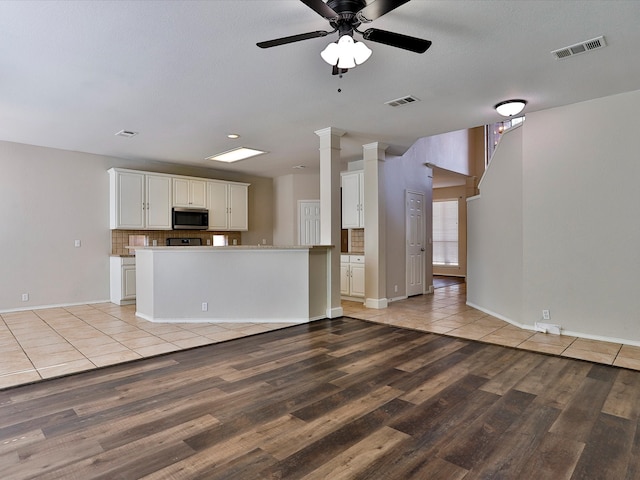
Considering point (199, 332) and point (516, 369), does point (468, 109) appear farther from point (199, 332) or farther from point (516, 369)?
point (199, 332)

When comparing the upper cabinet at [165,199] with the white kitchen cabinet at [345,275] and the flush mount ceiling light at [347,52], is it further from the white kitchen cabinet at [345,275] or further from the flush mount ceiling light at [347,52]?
the flush mount ceiling light at [347,52]

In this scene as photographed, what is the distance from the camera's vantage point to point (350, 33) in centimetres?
241

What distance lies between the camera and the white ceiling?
249 cm

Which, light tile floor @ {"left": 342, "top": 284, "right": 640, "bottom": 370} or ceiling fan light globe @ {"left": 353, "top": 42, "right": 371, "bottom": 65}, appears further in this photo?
light tile floor @ {"left": 342, "top": 284, "right": 640, "bottom": 370}

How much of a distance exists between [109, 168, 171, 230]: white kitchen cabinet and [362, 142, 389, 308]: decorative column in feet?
12.6

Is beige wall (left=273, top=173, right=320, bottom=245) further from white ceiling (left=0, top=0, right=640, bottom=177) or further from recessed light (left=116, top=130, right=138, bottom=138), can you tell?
recessed light (left=116, top=130, right=138, bottom=138)

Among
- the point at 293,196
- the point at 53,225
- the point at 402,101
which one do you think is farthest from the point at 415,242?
the point at 53,225

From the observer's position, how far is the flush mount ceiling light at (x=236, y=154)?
6.35m

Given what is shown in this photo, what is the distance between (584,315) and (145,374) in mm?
4554

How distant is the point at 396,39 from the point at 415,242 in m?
5.25

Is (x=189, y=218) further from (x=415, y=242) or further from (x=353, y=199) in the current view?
(x=415, y=242)

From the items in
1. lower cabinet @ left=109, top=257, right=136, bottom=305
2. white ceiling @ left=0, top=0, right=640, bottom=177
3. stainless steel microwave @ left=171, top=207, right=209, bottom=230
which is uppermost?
white ceiling @ left=0, top=0, right=640, bottom=177

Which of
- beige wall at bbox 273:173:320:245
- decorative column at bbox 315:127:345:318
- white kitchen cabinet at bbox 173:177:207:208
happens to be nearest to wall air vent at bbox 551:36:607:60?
decorative column at bbox 315:127:345:318

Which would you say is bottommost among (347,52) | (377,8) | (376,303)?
(376,303)
